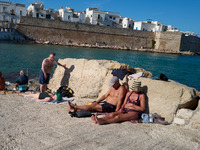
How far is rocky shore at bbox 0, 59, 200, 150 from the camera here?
3.37m

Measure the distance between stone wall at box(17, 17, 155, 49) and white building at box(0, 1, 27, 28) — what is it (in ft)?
5.84

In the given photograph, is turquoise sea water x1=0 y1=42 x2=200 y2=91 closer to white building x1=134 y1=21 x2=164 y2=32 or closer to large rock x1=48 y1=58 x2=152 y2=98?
large rock x1=48 y1=58 x2=152 y2=98

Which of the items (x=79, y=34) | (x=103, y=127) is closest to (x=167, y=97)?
(x=103, y=127)

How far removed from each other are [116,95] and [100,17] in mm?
50852

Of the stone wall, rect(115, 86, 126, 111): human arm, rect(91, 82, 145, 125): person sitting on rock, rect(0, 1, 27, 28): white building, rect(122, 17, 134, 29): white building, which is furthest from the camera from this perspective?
rect(122, 17, 134, 29): white building

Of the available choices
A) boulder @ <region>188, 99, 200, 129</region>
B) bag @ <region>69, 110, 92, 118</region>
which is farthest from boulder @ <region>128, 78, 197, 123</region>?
bag @ <region>69, 110, 92, 118</region>

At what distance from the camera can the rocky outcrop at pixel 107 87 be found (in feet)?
15.0

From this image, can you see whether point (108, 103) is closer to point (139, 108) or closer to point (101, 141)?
point (139, 108)

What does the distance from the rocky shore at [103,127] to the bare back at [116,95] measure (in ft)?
2.16

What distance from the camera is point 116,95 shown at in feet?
16.1

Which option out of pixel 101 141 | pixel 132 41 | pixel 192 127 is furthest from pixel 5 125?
pixel 132 41

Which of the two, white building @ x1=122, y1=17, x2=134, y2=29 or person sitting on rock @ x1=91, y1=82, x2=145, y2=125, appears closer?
person sitting on rock @ x1=91, y1=82, x2=145, y2=125

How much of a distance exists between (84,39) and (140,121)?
141 ft

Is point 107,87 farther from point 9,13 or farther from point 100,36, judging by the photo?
point 100,36
